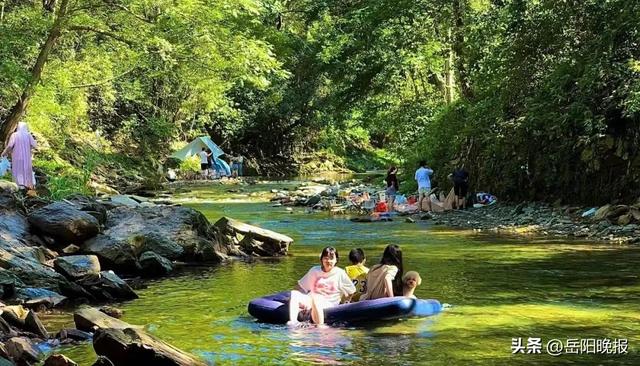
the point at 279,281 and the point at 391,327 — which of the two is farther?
the point at 279,281

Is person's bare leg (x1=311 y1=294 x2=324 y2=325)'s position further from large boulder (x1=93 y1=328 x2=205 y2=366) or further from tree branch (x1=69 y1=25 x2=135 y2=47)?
tree branch (x1=69 y1=25 x2=135 y2=47)

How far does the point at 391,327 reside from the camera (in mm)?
8016

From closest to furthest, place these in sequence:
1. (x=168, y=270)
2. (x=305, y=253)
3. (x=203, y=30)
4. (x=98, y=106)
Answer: (x=168, y=270) < (x=305, y=253) < (x=203, y=30) < (x=98, y=106)

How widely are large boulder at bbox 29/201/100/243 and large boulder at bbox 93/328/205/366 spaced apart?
615 centimetres

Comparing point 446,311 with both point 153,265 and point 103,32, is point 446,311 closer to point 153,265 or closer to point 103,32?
point 153,265

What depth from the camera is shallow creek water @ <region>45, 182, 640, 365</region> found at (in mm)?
6863

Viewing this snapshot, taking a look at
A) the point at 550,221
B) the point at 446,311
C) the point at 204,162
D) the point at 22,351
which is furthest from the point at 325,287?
the point at 204,162

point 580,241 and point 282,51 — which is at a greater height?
point 282,51

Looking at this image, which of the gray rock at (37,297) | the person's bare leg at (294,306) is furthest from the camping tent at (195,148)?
the person's bare leg at (294,306)

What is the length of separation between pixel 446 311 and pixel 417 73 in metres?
A: 22.7

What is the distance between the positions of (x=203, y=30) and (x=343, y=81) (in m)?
13.2

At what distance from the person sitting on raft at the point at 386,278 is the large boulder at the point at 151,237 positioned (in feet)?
15.2

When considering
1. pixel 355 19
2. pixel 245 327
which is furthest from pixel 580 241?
pixel 355 19

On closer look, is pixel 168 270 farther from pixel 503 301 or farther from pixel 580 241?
pixel 580 241
